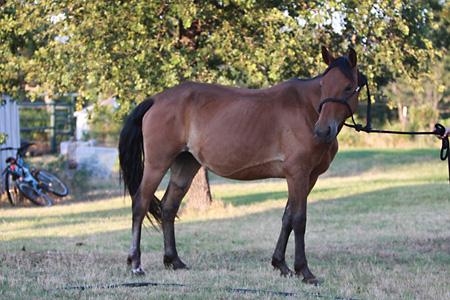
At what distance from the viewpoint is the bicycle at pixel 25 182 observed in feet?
38.0

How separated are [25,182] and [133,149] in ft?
21.6

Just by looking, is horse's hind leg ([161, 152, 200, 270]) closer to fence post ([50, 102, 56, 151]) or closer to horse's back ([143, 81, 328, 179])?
horse's back ([143, 81, 328, 179])

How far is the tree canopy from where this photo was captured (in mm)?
8477

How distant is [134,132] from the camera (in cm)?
601

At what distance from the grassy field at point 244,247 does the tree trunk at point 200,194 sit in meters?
0.22

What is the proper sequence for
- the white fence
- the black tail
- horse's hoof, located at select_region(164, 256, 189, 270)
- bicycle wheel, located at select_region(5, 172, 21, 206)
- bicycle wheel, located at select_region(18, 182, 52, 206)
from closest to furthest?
horse's hoof, located at select_region(164, 256, 189, 270), the black tail, bicycle wheel, located at select_region(5, 172, 21, 206), bicycle wheel, located at select_region(18, 182, 52, 206), the white fence

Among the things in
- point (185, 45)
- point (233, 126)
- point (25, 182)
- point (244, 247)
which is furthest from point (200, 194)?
point (233, 126)

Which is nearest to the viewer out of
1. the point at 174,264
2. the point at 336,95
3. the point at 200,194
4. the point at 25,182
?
the point at 336,95

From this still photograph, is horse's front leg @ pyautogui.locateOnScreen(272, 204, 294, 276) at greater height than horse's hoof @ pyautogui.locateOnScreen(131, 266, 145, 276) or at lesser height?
greater

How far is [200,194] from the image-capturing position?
10672 mm

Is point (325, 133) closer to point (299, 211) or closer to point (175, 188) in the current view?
point (299, 211)

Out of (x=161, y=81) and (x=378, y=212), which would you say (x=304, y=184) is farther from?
(x=378, y=212)

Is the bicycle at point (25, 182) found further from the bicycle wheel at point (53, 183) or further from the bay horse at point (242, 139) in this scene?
the bay horse at point (242, 139)

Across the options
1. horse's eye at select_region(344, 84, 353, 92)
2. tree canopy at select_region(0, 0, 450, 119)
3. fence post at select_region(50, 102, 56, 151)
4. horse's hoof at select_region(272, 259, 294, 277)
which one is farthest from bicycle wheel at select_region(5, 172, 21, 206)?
horse's eye at select_region(344, 84, 353, 92)
